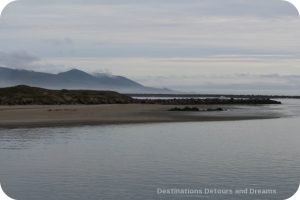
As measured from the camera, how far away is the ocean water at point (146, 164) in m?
10.6

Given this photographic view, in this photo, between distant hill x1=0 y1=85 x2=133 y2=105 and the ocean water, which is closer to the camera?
the ocean water

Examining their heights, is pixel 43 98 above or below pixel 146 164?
above

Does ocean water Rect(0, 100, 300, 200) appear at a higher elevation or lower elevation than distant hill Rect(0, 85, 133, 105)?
lower

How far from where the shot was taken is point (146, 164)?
13594mm

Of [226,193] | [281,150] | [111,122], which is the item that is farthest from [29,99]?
[226,193]

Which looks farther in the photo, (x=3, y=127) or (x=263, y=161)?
(x=3, y=127)

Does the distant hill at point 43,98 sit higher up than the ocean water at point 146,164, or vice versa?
the distant hill at point 43,98

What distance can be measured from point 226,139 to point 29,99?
2890cm

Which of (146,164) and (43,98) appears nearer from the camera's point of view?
(146,164)

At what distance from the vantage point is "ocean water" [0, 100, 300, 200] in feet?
34.8

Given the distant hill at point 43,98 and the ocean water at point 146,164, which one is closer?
the ocean water at point 146,164

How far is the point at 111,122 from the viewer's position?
26438 mm

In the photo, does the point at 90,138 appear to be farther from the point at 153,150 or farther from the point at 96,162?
the point at 96,162

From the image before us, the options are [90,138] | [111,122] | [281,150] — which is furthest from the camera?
[111,122]
